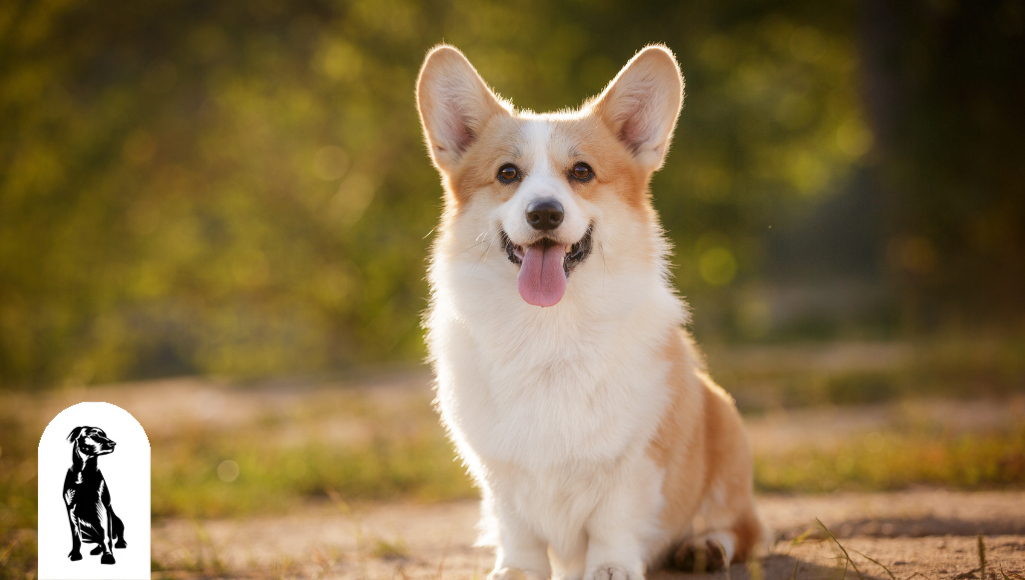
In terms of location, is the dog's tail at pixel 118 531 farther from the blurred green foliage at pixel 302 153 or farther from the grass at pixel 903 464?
the blurred green foliage at pixel 302 153

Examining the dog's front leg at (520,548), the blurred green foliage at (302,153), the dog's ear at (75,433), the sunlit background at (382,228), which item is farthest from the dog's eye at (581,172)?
the blurred green foliage at (302,153)

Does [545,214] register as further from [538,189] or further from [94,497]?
[94,497]

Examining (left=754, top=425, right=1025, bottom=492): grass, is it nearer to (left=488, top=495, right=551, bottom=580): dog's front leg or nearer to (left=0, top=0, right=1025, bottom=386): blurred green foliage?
(left=488, top=495, right=551, bottom=580): dog's front leg

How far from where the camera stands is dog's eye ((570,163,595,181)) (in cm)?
297

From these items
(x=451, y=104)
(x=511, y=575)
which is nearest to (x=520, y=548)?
(x=511, y=575)

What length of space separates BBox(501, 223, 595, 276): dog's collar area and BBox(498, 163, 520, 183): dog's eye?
0.84ft

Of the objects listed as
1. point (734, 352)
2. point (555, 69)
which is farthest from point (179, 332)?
point (734, 352)

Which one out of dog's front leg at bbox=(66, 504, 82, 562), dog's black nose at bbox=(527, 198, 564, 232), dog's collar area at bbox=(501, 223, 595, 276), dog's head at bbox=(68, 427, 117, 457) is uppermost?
dog's black nose at bbox=(527, 198, 564, 232)

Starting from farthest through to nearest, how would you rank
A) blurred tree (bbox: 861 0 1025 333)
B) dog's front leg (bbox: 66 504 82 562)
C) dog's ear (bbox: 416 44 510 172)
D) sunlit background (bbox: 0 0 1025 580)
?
blurred tree (bbox: 861 0 1025 333)
sunlit background (bbox: 0 0 1025 580)
dog's ear (bbox: 416 44 510 172)
dog's front leg (bbox: 66 504 82 562)

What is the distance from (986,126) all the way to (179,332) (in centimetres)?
1562

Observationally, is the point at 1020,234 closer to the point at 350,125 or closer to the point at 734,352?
the point at 734,352

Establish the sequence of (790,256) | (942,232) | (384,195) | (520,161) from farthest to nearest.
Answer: (790,256)
(384,195)
(942,232)
(520,161)

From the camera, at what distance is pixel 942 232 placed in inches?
368

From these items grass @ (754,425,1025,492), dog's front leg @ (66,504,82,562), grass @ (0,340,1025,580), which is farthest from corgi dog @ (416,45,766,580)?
grass @ (754,425,1025,492)
